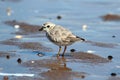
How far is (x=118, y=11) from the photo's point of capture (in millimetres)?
20797

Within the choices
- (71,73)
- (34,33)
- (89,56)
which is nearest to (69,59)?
(89,56)

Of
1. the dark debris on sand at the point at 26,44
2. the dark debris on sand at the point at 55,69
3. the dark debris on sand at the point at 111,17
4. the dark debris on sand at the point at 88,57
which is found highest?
the dark debris on sand at the point at 111,17

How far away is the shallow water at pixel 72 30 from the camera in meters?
12.2

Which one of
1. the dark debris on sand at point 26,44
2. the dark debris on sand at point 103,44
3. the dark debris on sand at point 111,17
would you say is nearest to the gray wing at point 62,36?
the dark debris on sand at point 26,44

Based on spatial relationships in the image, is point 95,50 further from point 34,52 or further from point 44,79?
point 44,79

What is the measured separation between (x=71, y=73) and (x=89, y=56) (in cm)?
183

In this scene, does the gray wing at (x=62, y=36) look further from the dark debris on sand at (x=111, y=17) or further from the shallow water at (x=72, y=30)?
the dark debris on sand at (x=111, y=17)

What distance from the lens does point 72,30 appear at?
56.2 ft

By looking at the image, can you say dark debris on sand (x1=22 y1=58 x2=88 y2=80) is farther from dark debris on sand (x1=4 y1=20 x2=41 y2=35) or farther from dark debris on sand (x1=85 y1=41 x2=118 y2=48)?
dark debris on sand (x1=4 y1=20 x2=41 y2=35)

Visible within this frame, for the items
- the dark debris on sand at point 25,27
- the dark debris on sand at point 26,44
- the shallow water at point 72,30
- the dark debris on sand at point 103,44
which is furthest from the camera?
the dark debris on sand at point 25,27

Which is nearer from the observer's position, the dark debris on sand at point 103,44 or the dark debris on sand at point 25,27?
the dark debris on sand at point 103,44

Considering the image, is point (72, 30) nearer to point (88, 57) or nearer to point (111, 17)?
point (111, 17)

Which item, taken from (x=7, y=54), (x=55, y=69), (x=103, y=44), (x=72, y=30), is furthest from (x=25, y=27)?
→ (x=55, y=69)

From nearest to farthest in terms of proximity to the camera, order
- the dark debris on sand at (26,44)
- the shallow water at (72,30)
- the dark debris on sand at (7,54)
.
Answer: the shallow water at (72,30)
the dark debris on sand at (7,54)
the dark debris on sand at (26,44)
